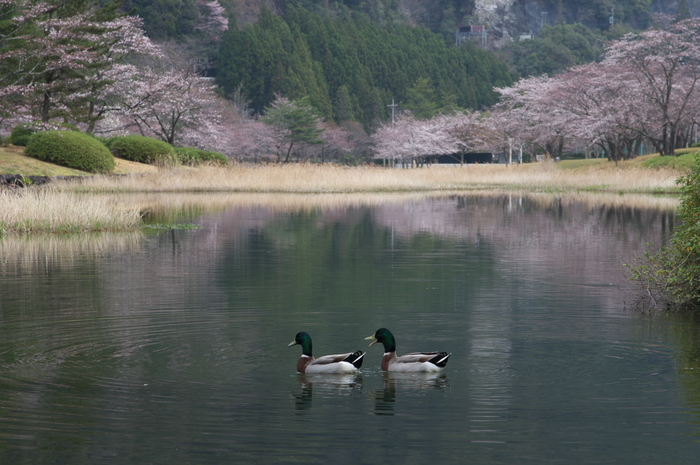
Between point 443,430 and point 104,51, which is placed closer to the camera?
point 443,430

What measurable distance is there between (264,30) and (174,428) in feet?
306

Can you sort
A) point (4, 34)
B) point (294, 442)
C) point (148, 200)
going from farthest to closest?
point (4, 34) < point (148, 200) < point (294, 442)

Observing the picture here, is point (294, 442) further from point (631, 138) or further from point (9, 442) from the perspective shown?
point (631, 138)

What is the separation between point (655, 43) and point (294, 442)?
170 feet

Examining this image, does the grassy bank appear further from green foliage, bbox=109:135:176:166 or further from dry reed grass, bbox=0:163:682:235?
green foliage, bbox=109:135:176:166

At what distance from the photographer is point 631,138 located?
202ft

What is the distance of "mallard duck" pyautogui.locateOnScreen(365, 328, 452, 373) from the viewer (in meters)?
8.59

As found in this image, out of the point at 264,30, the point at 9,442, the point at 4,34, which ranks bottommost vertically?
the point at 9,442

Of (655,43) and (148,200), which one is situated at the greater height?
(655,43)

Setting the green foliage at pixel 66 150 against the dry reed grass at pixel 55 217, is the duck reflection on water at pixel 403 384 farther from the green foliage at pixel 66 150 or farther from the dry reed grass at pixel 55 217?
the green foliage at pixel 66 150

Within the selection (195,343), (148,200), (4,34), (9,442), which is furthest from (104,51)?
(9,442)

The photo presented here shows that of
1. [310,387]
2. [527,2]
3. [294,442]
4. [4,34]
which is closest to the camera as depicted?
[294,442]

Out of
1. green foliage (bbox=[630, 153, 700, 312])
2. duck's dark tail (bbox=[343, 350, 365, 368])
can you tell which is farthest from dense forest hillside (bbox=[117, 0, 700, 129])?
duck's dark tail (bbox=[343, 350, 365, 368])

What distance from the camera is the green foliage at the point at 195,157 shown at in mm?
52231
